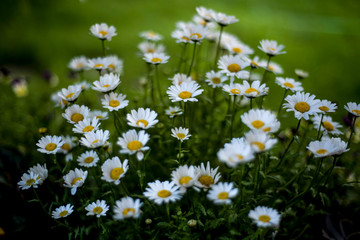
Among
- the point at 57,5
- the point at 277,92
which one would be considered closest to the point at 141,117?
the point at 277,92

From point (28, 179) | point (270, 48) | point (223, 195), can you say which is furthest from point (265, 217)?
point (28, 179)

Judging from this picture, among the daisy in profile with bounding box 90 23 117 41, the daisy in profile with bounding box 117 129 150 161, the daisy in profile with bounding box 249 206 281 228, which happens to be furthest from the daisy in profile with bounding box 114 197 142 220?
the daisy in profile with bounding box 90 23 117 41

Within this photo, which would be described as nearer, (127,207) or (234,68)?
(127,207)

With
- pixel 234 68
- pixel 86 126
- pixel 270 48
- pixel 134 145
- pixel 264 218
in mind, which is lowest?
pixel 264 218

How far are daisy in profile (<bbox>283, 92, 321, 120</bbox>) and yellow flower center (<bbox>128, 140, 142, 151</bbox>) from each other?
1.90 feet

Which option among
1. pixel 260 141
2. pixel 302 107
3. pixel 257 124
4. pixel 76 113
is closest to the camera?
pixel 260 141

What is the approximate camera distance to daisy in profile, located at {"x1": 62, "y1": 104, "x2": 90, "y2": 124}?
128 centimetres

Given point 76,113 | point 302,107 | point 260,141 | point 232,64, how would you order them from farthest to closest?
point 232,64
point 76,113
point 302,107
point 260,141

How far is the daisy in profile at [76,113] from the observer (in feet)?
4.21

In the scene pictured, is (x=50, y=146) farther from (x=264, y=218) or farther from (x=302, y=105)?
(x=302, y=105)

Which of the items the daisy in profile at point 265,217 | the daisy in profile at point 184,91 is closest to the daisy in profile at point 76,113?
the daisy in profile at point 184,91

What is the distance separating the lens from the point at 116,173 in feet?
3.55

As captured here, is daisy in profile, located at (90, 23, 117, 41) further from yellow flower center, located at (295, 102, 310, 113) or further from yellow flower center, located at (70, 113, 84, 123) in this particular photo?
yellow flower center, located at (295, 102, 310, 113)

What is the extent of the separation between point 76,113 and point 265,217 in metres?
0.86
